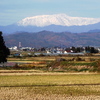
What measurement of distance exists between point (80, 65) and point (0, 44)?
1609cm

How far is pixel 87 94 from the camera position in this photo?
22938mm

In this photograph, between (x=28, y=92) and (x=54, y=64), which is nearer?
(x=28, y=92)

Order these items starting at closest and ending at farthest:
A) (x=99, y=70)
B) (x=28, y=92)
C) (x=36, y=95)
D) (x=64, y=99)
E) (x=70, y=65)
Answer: (x=64, y=99) < (x=36, y=95) < (x=28, y=92) < (x=99, y=70) < (x=70, y=65)

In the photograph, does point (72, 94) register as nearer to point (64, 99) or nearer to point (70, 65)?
point (64, 99)

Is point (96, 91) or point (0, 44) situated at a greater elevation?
point (0, 44)

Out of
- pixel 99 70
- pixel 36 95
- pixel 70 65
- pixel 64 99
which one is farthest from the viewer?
pixel 70 65

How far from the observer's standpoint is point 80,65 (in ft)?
221

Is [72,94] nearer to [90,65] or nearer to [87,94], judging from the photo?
[87,94]

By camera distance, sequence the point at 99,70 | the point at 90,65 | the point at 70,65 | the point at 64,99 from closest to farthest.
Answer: the point at 64,99
the point at 99,70
the point at 90,65
the point at 70,65

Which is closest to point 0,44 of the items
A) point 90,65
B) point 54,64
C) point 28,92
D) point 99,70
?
point 54,64

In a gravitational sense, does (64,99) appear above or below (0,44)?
below

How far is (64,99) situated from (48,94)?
2.36 metres

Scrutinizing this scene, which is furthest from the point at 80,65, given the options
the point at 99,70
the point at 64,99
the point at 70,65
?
the point at 64,99

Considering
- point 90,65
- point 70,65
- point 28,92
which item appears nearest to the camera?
point 28,92
